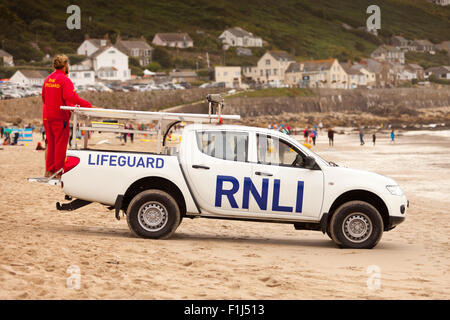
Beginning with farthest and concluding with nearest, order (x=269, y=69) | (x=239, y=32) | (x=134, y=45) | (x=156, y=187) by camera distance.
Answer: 1. (x=239, y=32)
2. (x=269, y=69)
3. (x=134, y=45)
4. (x=156, y=187)

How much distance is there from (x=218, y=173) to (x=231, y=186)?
0.29 meters

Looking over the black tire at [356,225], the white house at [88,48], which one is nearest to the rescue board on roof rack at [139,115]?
the black tire at [356,225]

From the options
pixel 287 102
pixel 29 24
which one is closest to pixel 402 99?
pixel 287 102

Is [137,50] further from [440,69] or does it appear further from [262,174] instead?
[262,174]

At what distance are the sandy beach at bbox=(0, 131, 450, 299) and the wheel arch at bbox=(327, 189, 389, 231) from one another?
552 mm

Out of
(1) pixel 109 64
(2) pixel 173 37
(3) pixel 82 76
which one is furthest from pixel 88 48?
(2) pixel 173 37

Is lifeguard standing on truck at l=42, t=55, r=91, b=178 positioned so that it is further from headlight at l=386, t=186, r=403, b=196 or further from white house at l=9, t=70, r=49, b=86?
white house at l=9, t=70, r=49, b=86

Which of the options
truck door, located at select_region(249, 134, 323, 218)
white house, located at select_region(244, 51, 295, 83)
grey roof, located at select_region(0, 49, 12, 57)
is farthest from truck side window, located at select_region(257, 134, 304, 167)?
Result: white house, located at select_region(244, 51, 295, 83)

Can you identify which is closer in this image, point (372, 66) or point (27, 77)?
point (27, 77)

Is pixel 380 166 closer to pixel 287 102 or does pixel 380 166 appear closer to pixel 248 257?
pixel 248 257

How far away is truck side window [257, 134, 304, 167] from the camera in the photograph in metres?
10.4

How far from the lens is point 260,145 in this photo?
411 inches

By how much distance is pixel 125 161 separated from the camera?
10.3 metres

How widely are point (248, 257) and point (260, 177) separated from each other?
1476 mm
